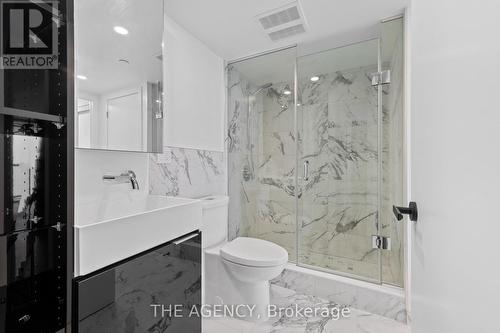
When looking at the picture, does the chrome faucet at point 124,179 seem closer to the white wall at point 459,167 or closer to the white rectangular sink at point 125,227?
the white rectangular sink at point 125,227

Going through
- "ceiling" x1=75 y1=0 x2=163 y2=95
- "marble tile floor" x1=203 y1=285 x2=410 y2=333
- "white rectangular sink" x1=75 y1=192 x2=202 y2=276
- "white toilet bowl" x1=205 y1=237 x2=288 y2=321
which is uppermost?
"ceiling" x1=75 y1=0 x2=163 y2=95

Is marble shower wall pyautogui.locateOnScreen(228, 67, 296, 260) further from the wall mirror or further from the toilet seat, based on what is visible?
the wall mirror

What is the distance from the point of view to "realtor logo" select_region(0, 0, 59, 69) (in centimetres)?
80

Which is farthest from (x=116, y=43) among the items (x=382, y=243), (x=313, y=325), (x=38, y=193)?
(x=382, y=243)

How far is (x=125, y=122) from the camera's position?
1378 mm

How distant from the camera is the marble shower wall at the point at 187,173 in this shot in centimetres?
161

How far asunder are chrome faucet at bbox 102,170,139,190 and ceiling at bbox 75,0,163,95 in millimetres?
471

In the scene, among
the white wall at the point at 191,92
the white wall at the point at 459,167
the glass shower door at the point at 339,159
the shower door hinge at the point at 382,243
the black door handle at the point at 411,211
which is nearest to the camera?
the white wall at the point at 459,167

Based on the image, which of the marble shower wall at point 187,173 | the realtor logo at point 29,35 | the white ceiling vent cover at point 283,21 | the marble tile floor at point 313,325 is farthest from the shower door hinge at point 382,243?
the realtor logo at point 29,35

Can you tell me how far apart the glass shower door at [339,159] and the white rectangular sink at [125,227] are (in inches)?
58.2

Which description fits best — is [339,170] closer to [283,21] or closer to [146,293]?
[283,21]

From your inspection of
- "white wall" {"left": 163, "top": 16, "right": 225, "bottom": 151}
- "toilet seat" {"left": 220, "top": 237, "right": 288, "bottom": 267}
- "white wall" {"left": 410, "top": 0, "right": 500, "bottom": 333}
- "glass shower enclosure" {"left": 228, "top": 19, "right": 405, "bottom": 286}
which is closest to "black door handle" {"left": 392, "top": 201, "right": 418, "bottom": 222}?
"white wall" {"left": 410, "top": 0, "right": 500, "bottom": 333}

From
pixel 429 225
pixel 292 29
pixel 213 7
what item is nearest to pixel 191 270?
pixel 429 225

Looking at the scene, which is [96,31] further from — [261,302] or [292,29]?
[261,302]
